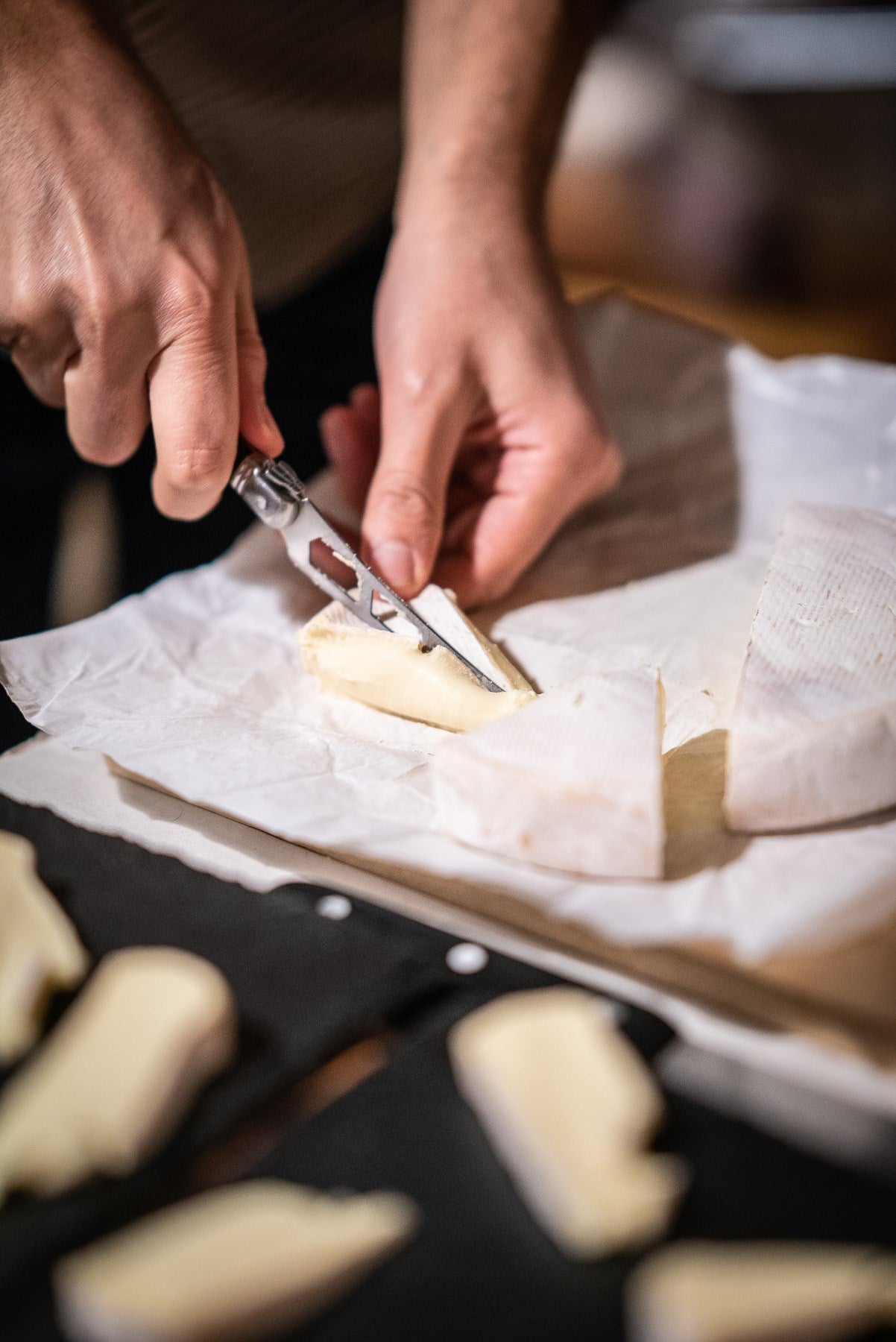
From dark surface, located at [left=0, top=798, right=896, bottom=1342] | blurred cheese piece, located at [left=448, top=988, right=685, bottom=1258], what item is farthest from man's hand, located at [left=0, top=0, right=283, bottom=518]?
blurred cheese piece, located at [left=448, top=988, right=685, bottom=1258]

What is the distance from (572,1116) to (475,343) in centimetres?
99

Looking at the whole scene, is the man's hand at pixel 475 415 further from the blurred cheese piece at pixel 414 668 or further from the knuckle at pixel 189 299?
the knuckle at pixel 189 299

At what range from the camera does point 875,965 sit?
2.69 feet

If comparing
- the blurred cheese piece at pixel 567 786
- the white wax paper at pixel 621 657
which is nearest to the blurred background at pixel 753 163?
the white wax paper at pixel 621 657

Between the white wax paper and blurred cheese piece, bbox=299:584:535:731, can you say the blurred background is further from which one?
blurred cheese piece, bbox=299:584:535:731

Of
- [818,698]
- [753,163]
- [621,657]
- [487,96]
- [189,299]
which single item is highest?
[189,299]

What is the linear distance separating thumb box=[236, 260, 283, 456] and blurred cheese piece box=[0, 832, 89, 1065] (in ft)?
1.81

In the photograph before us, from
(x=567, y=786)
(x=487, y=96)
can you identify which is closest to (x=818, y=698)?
(x=567, y=786)

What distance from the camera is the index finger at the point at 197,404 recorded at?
1.16 m

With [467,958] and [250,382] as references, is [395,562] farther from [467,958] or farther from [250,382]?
[467,958]

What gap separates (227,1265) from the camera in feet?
1.92

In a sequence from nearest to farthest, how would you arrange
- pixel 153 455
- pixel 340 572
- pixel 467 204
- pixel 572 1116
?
pixel 572 1116 → pixel 340 572 → pixel 467 204 → pixel 153 455

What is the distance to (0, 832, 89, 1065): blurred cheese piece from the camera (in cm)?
76

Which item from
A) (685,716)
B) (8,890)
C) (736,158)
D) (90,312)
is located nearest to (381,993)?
(8,890)
